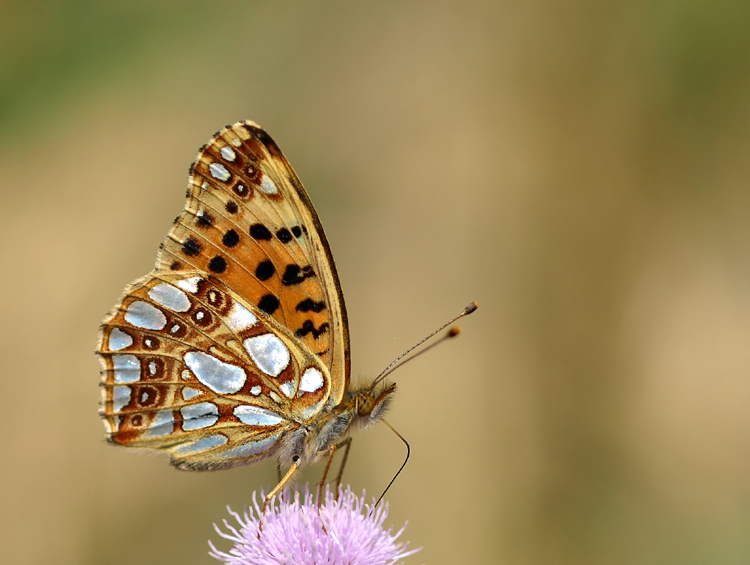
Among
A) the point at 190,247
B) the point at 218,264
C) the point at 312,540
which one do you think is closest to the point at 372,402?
the point at 312,540

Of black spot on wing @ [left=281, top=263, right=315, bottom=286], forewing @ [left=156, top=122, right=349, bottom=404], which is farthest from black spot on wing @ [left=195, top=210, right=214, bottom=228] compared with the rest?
black spot on wing @ [left=281, top=263, right=315, bottom=286]

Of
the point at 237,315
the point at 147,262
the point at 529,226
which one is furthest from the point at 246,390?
the point at 529,226

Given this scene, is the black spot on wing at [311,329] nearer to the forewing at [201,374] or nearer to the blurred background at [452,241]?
the forewing at [201,374]

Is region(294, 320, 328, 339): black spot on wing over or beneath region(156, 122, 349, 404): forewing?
beneath

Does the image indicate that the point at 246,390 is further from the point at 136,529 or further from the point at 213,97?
the point at 213,97

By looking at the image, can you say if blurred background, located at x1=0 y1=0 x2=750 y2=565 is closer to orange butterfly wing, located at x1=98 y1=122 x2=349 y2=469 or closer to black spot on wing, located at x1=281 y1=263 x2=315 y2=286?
orange butterfly wing, located at x1=98 y1=122 x2=349 y2=469
